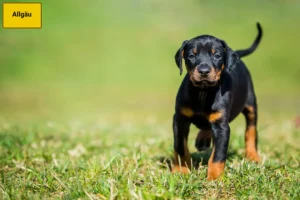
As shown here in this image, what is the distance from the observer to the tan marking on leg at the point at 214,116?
4547 mm

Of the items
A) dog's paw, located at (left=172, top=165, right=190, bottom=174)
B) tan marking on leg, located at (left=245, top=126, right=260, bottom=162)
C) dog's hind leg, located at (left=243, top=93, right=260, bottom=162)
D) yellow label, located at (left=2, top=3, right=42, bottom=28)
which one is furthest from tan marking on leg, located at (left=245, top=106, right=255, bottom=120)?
yellow label, located at (left=2, top=3, right=42, bottom=28)

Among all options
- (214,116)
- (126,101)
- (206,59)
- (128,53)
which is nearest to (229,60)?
(206,59)

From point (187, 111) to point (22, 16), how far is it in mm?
4373

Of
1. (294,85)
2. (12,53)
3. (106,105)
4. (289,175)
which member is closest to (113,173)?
(289,175)

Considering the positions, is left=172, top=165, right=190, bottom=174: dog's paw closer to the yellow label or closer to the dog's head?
the dog's head

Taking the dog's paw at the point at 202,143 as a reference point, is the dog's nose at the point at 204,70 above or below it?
above

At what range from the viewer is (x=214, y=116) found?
4555 millimetres

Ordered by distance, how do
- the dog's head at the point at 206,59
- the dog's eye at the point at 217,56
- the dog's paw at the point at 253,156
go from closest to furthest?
the dog's head at the point at 206,59 → the dog's eye at the point at 217,56 → the dog's paw at the point at 253,156

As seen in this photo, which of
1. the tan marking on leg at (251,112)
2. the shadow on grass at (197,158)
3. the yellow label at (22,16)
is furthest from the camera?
the yellow label at (22,16)

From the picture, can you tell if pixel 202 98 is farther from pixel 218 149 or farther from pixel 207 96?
pixel 218 149

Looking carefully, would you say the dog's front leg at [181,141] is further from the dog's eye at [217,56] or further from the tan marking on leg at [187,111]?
the dog's eye at [217,56]

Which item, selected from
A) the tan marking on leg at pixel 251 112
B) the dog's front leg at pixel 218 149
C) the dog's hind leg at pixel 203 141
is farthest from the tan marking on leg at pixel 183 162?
the tan marking on leg at pixel 251 112

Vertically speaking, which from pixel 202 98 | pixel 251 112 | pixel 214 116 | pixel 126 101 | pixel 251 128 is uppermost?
pixel 202 98

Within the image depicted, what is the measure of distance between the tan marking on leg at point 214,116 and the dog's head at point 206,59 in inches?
12.3
